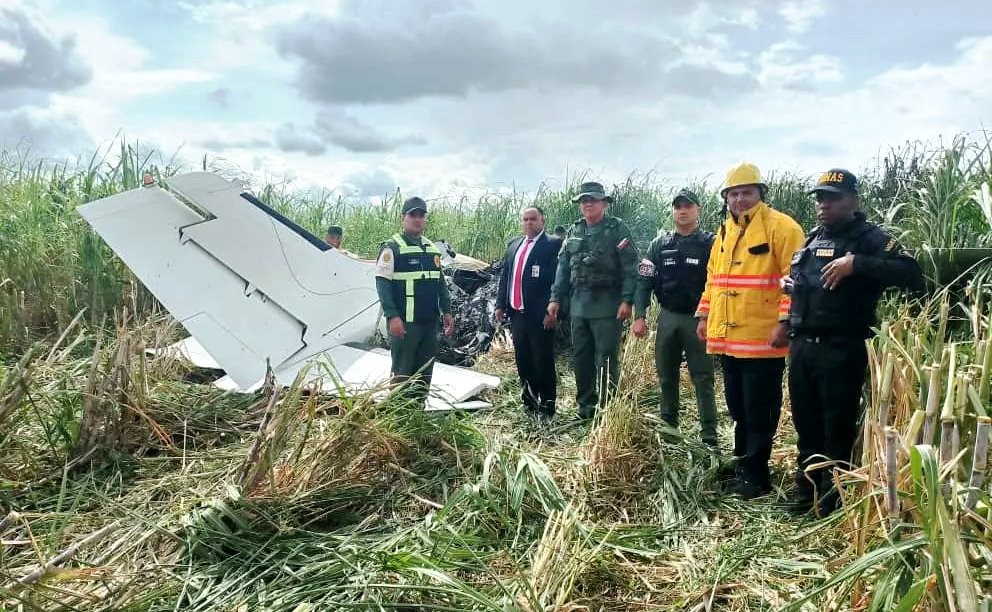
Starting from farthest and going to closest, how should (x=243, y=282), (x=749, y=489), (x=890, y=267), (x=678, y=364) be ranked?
(x=243, y=282), (x=678, y=364), (x=749, y=489), (x=890, y=267)

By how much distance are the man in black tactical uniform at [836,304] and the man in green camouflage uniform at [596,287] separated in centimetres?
153

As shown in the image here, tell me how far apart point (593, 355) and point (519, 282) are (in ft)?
2.61

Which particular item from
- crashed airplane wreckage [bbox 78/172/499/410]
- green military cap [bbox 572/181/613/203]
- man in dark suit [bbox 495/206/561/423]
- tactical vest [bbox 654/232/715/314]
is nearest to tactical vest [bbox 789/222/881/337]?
tactical vest [bbox 654/232/715/314]

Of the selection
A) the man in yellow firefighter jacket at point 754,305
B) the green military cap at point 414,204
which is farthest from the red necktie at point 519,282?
the man in yellow firefighter jacket at point 754,305

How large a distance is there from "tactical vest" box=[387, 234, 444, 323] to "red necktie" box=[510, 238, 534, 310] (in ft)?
2.08

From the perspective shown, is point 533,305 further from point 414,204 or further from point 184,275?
point 184,275

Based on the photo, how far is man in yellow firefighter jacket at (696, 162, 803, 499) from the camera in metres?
3.22

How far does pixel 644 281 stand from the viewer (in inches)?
167

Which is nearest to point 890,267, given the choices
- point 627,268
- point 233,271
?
point 627,268

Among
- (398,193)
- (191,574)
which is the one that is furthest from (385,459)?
(398,193)

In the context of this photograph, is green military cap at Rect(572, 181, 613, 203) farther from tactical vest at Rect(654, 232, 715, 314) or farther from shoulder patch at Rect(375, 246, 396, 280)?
shoulder patch at Rect(375, 246, 396, 280)

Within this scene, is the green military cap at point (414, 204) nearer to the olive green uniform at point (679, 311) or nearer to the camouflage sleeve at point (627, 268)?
the camouflage sleeve at point (627, 268)

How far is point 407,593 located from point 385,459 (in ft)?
3.49

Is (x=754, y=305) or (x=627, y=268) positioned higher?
(x=627, y=268)
